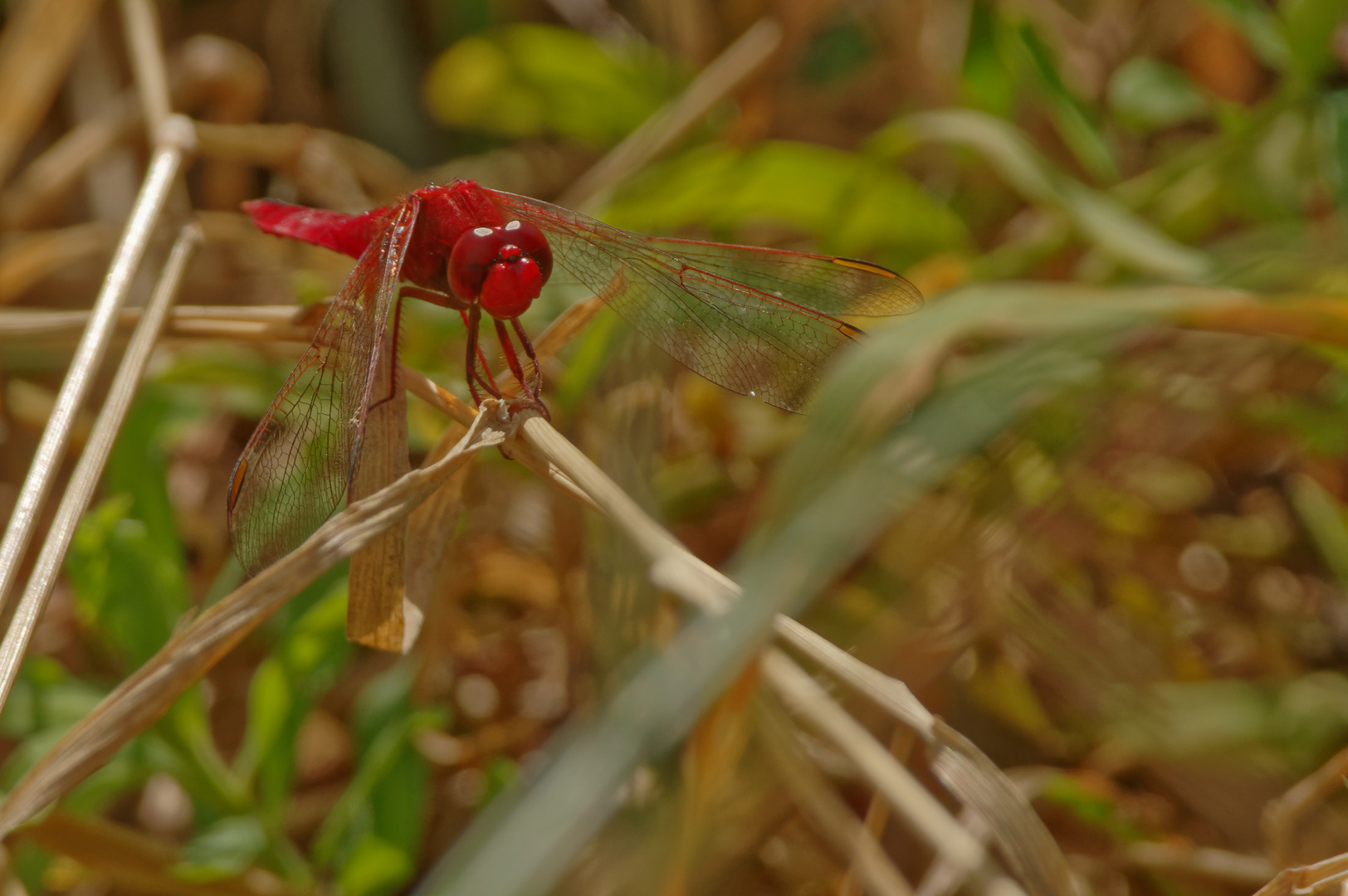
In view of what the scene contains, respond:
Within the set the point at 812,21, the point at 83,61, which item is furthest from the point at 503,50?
the point at 83,61

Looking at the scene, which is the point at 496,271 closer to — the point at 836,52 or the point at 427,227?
the point at 427,227

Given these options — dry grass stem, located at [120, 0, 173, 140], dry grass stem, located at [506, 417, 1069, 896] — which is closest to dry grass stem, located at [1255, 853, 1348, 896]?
dry grass stem, located at [506, 417, 1069, 896]

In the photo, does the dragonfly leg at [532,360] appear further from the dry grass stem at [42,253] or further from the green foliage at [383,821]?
the dry grass stem at [42,253]

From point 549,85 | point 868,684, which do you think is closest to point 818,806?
A: point 868,684

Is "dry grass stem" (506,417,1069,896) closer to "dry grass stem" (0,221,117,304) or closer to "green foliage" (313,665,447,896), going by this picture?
"green foliage" (313,665,447,896)

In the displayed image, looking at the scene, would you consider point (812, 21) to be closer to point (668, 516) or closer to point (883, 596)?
point (668, 516)

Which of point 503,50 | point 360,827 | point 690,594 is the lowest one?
point 360,827
